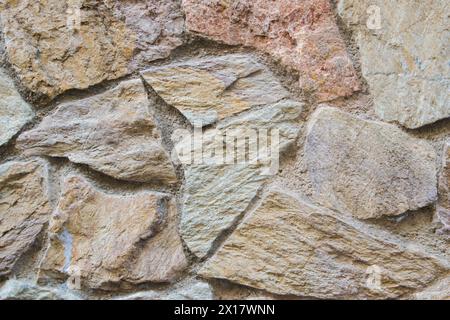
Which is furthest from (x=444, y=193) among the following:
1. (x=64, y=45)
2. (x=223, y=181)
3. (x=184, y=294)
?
(x=64, y=45)

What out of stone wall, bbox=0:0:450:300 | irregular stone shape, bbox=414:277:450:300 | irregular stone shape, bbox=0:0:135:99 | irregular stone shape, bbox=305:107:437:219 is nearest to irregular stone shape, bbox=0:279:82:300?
stone wall, bbox=0:0:450:300

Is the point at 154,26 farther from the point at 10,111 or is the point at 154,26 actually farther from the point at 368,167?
the point at 368,167

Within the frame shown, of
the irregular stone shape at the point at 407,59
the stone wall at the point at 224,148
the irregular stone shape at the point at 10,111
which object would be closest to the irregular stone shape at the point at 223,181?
the stone wall at the point at 224,148

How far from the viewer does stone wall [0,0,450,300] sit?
0.93 m

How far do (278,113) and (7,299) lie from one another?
604 millimetres

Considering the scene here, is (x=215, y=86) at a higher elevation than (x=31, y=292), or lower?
higher

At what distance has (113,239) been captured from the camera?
3.12 feet

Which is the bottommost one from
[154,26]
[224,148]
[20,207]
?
[20,207]

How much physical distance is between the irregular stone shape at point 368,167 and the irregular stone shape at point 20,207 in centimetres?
51

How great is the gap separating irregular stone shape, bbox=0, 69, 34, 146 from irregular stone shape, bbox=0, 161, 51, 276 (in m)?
0.06

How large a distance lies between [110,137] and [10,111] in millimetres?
205

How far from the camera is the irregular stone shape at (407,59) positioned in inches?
37.0
